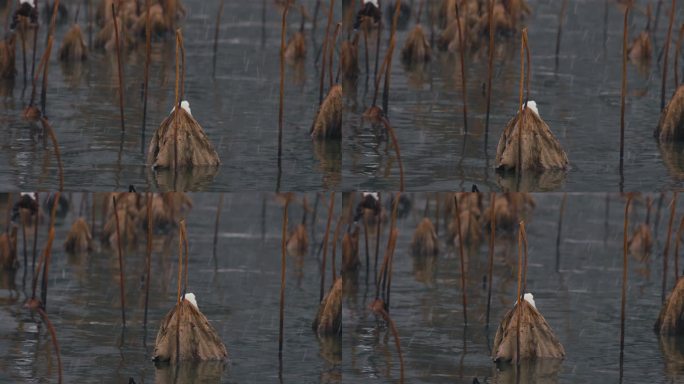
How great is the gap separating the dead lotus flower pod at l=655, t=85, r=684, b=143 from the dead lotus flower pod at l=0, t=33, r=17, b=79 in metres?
8.37

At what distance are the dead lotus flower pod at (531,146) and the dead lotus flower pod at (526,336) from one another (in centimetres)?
221

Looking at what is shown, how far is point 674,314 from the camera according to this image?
1869 cm

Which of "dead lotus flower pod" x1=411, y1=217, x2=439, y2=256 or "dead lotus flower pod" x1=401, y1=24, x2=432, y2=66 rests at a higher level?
"dead lotus flower pod" x1=401, y1=24, x2=432, y2=66

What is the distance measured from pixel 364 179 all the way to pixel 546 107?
4584 mm

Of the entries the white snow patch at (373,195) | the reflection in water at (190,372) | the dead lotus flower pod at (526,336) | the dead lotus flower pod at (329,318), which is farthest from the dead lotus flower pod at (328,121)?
the reflection in water at (190,372)

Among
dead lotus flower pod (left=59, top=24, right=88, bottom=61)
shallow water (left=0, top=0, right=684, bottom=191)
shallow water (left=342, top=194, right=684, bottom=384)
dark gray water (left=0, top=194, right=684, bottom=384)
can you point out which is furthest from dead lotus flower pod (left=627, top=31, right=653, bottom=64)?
dead lotus flower pod (left=59, top=24, right=88, bottom=61)

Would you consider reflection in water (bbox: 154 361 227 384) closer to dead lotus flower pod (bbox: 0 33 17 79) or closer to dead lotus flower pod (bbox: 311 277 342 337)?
dead lotus flower pod (bbox: 311 277 342 337)

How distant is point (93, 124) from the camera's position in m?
22.0

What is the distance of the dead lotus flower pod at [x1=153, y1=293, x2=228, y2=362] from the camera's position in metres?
16.9

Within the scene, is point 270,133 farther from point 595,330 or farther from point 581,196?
point 581,196

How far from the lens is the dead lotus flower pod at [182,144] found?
18.5m

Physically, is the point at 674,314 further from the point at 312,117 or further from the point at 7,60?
the point at 7,60

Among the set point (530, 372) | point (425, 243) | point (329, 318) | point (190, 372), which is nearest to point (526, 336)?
point (530, 372)

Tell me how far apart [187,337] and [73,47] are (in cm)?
1003
